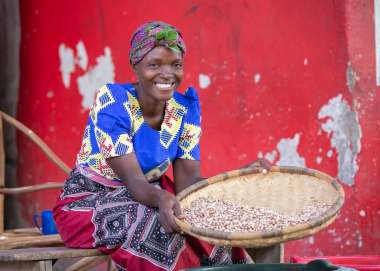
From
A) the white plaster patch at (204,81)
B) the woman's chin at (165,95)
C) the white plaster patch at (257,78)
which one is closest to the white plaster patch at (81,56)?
the white plaster patch at (204,81)

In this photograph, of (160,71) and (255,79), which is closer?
(160,71)

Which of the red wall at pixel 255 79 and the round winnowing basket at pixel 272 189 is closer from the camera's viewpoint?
the round winnowing basket at pixel 272 189

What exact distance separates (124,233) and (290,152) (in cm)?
176

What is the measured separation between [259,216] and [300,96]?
1.72 meters

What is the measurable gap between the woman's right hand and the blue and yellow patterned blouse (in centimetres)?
→ 37

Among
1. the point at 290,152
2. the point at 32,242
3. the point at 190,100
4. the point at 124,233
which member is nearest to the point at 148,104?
the point at 190,100

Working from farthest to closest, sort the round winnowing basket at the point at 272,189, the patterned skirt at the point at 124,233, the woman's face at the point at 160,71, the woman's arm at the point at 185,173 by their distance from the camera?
the woman's arm at the point at 185,173, the woman's face at the point at 160,71, the round winnowing basket at the point at 272,189, the patterned skirt at the point at 124,233

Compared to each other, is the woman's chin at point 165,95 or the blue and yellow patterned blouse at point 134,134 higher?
the woman's chin at point 165,95

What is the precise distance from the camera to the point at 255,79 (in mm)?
5375

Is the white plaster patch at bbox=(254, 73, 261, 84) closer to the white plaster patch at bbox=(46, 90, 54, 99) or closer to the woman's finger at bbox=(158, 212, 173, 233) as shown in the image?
the white plaster patch at bbox=(46, 90, 54, 99)

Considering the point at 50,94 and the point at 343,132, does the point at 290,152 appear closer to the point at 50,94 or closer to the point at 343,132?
the point at 343,132

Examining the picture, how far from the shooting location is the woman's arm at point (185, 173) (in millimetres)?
4309

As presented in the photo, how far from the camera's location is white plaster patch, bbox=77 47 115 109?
17.7ft

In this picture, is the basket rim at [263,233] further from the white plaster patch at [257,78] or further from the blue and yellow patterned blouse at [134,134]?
the white plaster patch at [257,78]
